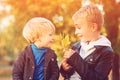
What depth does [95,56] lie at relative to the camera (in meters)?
4.50

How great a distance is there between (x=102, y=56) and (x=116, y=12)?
5034mm

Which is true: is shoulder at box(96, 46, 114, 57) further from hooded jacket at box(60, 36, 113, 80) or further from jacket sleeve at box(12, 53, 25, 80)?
jacket sleeve at box(12, 53, 25, 80)

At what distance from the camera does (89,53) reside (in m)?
4.55

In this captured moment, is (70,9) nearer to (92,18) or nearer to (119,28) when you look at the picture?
(119,28)

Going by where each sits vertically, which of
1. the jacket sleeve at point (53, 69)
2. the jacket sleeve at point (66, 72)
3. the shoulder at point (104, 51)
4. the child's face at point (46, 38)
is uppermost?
the child's face at point (46, 38)

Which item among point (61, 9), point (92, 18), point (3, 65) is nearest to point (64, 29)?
point (61, 9)

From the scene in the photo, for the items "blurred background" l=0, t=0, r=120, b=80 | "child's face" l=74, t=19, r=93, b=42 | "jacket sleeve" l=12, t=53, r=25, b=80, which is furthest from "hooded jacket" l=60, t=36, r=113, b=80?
"blurred background" l=0, t=0, r=120, b=80

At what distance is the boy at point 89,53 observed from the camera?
4.41 metres

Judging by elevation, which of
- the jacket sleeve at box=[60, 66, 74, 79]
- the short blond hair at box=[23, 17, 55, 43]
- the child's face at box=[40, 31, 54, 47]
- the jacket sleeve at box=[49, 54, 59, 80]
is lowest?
the jacket sleeve at box=[60, 66, 74, 79]

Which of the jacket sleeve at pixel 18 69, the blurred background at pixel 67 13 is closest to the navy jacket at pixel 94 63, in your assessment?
the jacket sleeve at pixel 18 69

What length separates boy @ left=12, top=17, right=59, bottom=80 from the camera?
173 inches

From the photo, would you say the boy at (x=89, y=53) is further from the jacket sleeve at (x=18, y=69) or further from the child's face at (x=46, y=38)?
the jacket sleeve at (x=18, y=69)

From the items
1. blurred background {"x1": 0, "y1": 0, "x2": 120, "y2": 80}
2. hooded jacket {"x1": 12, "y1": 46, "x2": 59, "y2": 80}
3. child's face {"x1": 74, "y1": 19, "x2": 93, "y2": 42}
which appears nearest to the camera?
hooded jacket {"x1": 12, "y1": 46, "x2": 59, "y2": 80}

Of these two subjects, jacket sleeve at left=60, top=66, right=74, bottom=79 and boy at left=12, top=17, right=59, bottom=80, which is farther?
jacket sleeve at left=60, top=66, right=74, bottom=79
